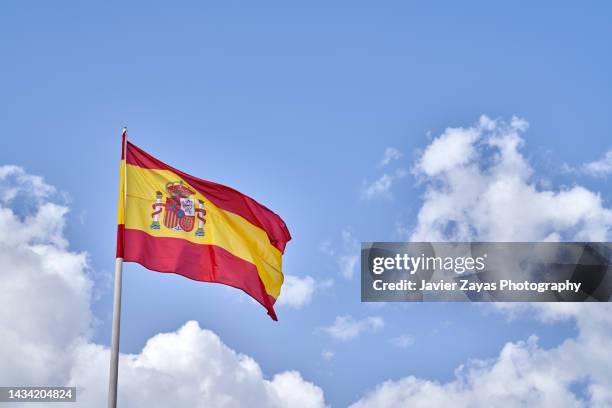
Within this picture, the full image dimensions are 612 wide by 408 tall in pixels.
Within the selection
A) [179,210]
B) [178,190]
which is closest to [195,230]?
[179,210]

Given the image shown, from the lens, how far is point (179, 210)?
81.1 feet

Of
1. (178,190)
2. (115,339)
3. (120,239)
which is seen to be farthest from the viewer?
(178,190)

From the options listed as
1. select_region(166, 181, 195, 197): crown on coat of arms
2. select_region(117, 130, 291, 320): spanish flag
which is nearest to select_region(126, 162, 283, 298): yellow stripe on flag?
select_region(117, 130, 291, 320): spanish flag

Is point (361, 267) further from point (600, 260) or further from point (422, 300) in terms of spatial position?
point (600, 260)

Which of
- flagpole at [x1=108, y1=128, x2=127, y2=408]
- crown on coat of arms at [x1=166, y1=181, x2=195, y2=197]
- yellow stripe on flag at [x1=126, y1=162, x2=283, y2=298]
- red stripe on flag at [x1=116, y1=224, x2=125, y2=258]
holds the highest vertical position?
crown on coat of arms at [x1=166, y1=181, x2=195, y2=197]

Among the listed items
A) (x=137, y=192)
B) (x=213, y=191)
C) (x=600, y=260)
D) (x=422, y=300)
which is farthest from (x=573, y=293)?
(x=137, y=192)

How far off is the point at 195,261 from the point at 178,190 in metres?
2.00

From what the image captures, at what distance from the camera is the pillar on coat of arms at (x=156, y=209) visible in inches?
950

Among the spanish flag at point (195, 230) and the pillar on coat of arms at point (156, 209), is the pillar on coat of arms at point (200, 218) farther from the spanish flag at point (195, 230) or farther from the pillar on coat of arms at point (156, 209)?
the pillar on coat of arms at point (156, 209)

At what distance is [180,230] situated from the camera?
24547 millimetres

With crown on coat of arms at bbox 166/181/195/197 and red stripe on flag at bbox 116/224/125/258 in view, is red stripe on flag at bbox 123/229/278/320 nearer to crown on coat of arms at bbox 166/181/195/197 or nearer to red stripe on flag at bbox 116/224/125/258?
red stripe on flag at bbox 116/224/125/258

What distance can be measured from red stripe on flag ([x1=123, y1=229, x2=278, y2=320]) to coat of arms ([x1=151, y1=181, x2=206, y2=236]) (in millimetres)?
422

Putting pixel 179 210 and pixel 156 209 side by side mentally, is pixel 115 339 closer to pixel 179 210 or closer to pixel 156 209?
pixel 156 209

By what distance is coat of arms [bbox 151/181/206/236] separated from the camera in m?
24.4
